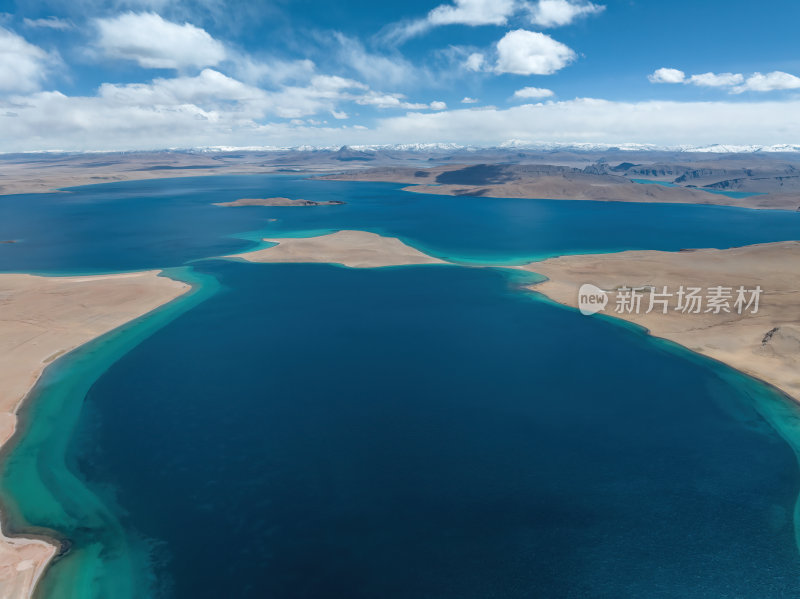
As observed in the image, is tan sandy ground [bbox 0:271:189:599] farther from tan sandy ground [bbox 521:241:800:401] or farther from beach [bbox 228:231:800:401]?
tan sandy ground [bbox 521:241:800:401]

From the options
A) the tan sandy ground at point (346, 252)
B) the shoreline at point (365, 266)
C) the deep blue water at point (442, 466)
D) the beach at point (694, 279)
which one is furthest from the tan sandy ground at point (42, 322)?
the beach at point (694, 279)

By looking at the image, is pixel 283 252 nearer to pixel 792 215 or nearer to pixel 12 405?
pixel 12 405

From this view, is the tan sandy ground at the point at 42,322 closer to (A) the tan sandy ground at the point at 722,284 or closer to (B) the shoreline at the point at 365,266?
(B) the shoreline at the point at 365,266

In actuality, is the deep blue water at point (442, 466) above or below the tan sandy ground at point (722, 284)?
below

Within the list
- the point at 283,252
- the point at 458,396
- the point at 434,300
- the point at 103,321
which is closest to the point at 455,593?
the point at 458,396

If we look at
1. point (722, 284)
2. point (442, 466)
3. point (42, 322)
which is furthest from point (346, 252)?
point (442, 466)

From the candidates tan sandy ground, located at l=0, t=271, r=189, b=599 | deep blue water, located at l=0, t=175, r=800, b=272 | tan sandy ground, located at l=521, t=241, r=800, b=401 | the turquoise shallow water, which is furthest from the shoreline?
deep blue water, located at l=0, t=175, r=800, b=272
